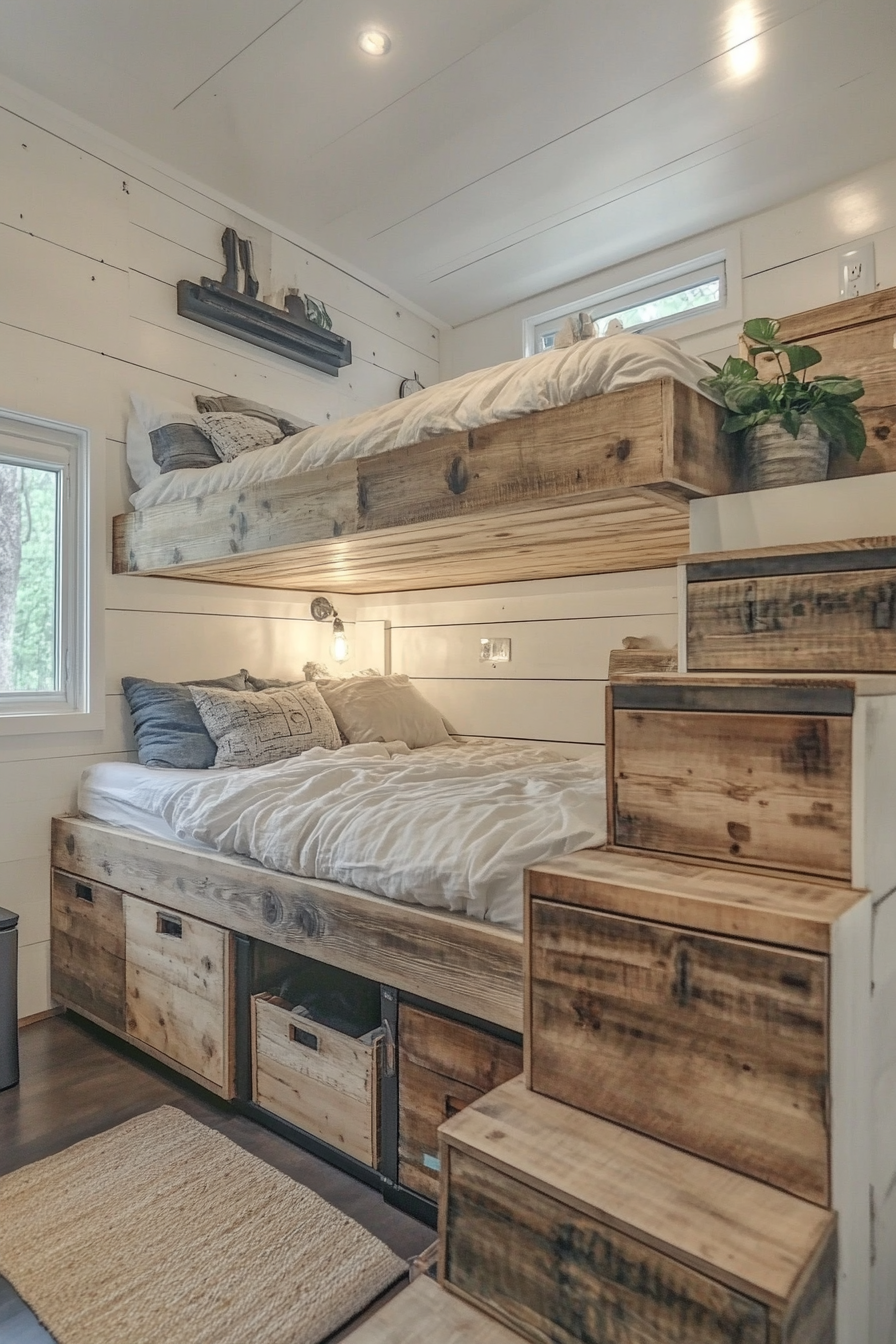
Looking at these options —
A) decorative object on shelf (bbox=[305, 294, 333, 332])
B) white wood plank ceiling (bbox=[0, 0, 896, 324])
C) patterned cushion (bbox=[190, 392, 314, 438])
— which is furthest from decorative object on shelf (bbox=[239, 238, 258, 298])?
patterned cushion (bbox=[190, 392, 314, 438])

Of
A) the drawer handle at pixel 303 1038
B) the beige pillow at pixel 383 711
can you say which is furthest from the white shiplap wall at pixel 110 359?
the drawer handle at pixel 303 1038

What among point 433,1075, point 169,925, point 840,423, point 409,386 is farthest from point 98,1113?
point 409,386

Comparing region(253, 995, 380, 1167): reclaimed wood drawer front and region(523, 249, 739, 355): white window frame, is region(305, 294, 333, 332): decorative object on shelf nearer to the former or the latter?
region(523, 249, 739, 355): white window frame

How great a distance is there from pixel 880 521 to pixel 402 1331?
1429 millimetres

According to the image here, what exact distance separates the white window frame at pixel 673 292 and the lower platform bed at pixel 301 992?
259cm

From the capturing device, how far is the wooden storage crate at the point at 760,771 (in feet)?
3.17

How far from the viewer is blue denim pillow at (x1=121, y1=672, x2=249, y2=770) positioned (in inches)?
95.3

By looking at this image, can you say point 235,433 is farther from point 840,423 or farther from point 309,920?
point 840,423

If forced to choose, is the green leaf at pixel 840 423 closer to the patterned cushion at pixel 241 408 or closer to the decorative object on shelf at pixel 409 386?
the patterned cushion at pixel 241 408

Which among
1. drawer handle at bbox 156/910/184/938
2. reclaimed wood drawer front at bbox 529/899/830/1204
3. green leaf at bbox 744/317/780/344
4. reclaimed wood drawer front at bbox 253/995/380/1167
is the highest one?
green leaf at bbox 744/317/780/344

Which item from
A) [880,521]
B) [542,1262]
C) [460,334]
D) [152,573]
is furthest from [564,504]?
[460,334]

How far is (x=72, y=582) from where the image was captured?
101 inches

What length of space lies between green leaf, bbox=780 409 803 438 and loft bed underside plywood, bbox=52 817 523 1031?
3.53ft

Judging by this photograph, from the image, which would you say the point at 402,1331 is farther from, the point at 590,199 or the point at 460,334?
the point at 460,334
